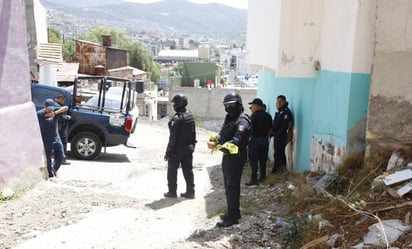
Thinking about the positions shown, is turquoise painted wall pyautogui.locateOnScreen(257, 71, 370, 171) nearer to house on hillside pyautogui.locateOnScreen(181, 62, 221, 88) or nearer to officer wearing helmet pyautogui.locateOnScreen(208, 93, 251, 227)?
officer wearing helmet pyautogui.locateOnScreen(208, 93, 251, 227)

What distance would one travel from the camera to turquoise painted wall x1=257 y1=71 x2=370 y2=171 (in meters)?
5.96

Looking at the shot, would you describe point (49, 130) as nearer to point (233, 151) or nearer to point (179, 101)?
point (179, 101)

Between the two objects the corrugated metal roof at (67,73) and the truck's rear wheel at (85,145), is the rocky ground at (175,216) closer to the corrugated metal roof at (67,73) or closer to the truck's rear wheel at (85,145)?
the truck's rear wheel at (85,145)

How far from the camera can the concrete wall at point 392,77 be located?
5441mm

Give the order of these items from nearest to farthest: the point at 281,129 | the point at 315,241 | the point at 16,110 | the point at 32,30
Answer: the point at 315,241, the point at 16,110, the point at 281,129, the point at 32,30

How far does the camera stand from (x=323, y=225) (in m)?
4.55

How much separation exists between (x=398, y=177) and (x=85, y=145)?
7.96m

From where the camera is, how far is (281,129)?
8.17 m

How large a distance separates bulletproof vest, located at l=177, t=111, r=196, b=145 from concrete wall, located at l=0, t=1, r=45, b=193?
7.85 ft

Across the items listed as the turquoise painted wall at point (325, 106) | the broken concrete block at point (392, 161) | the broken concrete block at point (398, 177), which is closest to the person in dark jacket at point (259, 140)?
the turquoise painted wall at point (325, 106)

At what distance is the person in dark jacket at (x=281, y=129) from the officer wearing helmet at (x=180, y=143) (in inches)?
69.2

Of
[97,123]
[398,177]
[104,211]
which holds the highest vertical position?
[398,177]

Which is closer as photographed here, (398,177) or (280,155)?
(398,177)

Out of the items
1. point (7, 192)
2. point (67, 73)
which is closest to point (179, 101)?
point (7, 192)
